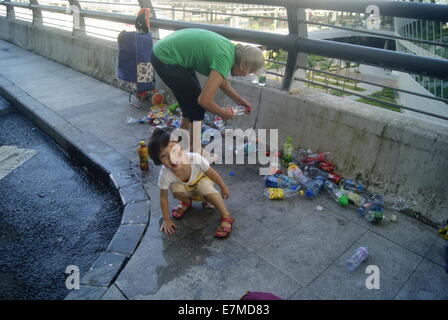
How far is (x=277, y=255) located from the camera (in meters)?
2.79

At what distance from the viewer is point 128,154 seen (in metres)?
4.48

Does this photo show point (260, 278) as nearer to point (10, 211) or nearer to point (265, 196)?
point (265, 196)

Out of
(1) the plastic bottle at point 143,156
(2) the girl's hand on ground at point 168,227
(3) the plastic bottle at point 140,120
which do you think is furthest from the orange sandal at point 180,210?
(3) the plastic bottle at point 140,120

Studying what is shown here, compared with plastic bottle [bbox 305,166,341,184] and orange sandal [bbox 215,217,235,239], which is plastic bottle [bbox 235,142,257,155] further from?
orange sandal [bbox 215,217,235,239]

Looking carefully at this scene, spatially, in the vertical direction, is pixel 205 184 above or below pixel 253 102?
below

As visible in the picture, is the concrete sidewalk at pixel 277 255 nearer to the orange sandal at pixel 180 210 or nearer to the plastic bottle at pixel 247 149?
the orange sandal at pixel 180 210

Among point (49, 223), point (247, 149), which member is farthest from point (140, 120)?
point (49, 223)

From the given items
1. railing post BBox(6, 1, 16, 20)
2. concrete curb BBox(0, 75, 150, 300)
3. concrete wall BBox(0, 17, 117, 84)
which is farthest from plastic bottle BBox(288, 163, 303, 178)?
railing post BBox(6, 1, 16, 20)

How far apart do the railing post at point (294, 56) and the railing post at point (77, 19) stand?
6.47m

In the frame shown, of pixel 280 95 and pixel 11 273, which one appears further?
pixel 280 95

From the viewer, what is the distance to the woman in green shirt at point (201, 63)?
3.02 metres
